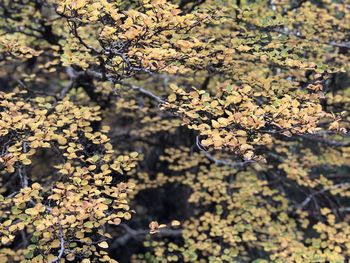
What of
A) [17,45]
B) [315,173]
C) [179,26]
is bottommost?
[315,173]

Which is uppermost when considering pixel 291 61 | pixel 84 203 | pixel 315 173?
pixel 291 61

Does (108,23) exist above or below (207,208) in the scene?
above

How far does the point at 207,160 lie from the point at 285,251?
211 cm

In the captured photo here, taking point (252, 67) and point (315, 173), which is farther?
point (315, 173)

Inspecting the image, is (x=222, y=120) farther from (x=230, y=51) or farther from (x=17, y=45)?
(x=17, y=45)

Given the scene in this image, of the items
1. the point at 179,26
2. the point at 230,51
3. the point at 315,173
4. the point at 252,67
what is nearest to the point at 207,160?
the point at 252,67

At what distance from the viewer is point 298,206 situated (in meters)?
7.05

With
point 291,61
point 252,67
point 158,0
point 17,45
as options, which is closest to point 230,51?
point 291,61

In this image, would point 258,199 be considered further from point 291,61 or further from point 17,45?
point 17,45

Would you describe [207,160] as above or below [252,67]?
below

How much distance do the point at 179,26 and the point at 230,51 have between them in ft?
2.14

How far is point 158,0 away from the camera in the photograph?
11.3 ft

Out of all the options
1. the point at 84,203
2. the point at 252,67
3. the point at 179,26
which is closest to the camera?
the point at 84,203

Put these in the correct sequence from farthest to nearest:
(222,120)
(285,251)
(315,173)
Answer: (315,173), (285,251), (222,120)
